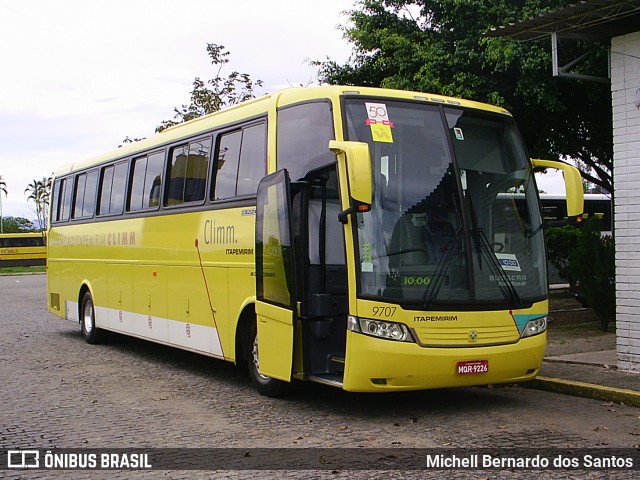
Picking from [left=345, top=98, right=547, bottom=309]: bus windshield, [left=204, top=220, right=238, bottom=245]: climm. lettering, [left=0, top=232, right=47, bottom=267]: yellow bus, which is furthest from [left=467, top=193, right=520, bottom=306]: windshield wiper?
[left=0, top=232, right=47, bottom=267]: yellow bus

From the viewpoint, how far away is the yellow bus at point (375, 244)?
8.20 metres

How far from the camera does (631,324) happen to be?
10.5 m

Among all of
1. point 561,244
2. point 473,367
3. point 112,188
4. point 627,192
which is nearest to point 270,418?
point 473,367

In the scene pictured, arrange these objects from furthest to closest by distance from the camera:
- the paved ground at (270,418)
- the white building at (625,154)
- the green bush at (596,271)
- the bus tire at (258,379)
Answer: the green bush at (596,271) < the white building at (625,154) < the bus tire at (258,379) < the paved ground at (270,418)

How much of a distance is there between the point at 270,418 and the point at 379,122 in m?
3.18

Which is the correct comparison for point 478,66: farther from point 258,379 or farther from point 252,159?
point 258,379

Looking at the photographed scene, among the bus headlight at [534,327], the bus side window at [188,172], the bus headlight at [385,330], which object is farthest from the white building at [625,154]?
the bus side window at [188,172]

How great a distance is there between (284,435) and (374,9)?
43.7ft

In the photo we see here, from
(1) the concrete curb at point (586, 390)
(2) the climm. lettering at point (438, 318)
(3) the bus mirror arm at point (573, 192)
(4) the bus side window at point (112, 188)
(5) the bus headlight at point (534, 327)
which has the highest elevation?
(4) the bus side window at point (112, 188)

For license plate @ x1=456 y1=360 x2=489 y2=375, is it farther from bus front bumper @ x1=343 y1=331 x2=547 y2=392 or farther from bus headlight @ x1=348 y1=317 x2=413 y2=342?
bus headlight @ x1=348 y1=317 x2=413 y2=342

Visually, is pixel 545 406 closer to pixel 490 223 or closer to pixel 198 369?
pixel 490 223

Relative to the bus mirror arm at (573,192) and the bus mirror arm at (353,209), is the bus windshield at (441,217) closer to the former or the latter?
the bus mirror arm at (353,209)

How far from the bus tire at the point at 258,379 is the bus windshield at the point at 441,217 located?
1.92 meters

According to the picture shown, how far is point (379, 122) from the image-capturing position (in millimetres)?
8703
